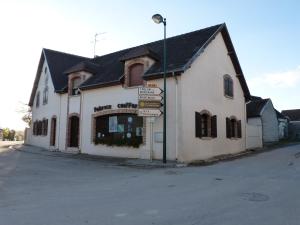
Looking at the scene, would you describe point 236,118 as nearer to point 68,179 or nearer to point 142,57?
point 142,57

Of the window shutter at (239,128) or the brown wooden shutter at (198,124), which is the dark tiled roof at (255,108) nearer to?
the window shutter at (239,128)

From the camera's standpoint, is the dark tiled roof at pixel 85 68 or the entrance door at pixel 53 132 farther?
the entrance door at pixel 53 132

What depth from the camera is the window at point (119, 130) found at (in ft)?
61.5

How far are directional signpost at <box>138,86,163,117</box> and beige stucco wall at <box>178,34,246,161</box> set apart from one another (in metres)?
1.33

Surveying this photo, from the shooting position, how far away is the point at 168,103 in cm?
1727

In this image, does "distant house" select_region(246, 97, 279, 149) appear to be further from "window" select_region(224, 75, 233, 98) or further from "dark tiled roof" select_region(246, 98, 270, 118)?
"window" select_region(224, 75, 233, 98)

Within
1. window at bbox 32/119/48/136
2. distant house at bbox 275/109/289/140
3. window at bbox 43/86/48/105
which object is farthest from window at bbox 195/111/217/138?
Result: distant house at bbox 275/109/289/140

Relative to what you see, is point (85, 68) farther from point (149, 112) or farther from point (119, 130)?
point (149, 112)

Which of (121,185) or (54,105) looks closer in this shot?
(121,185)

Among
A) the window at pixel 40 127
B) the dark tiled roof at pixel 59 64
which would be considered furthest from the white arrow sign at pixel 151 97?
the window at pixel 40 127

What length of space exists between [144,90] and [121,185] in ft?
23.3

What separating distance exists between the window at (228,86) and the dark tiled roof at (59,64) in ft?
40.0

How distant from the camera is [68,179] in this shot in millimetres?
11453

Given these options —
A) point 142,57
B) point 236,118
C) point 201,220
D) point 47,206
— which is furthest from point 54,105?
point 201,220
